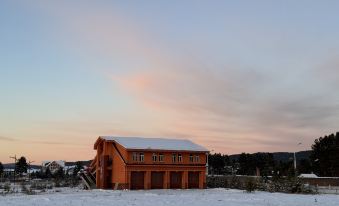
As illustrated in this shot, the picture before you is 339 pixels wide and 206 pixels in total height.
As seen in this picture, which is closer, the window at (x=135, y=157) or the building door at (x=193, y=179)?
the window at (x=135, y=157)

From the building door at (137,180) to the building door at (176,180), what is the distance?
3.98m

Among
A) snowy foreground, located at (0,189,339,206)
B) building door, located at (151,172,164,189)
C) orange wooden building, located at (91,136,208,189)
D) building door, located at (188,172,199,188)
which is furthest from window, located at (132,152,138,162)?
snowy foreground, located at (0,189,339,206)

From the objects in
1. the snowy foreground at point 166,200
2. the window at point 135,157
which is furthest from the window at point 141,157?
the snowy foreground at point 166,200

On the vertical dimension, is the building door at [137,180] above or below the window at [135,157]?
below

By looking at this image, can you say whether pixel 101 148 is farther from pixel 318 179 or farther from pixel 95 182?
pixel 318 179

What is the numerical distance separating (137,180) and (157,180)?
9.25ft

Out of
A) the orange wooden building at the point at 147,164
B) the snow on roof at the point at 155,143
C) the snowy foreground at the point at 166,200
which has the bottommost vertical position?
the snowy foreground at the point at 166,200

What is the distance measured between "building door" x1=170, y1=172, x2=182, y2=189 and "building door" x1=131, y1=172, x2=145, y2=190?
398cm

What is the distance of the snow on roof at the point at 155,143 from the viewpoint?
61.7 metres

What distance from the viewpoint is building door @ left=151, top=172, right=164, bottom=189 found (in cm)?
6172

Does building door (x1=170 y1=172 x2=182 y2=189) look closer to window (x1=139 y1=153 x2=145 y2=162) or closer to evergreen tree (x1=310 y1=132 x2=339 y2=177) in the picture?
window (x1=139 y1=153 x2=145 y2=162)

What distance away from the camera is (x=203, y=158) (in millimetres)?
65250

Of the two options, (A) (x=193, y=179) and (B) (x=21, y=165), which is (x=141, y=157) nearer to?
(A) (x=193, y=179)

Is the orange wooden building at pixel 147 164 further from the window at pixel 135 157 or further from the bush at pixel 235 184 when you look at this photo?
the bush at pixel 235 184
